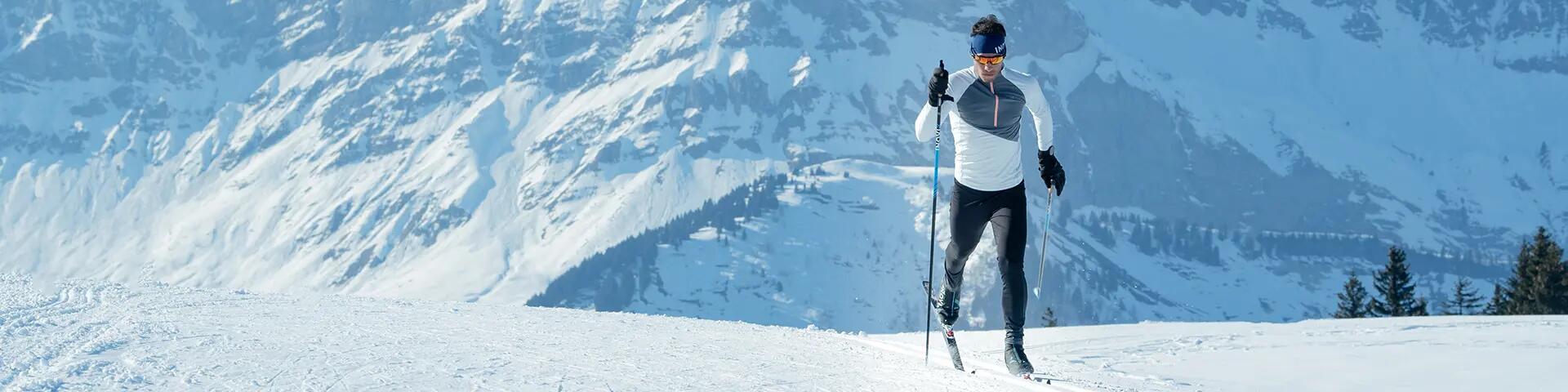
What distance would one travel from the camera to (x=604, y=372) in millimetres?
10859

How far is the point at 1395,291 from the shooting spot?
6019 centimetres

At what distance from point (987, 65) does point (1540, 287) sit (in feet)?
137

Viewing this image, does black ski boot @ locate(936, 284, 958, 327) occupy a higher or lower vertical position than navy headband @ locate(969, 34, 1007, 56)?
lower

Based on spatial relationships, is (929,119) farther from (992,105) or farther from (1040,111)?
(1040,111)

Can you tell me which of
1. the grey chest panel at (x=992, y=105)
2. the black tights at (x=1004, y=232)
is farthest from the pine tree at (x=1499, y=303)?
the grey chest panel at (x=992, y=105)

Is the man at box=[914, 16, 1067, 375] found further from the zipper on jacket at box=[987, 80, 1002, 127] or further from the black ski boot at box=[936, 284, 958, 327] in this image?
the black ski boot at box=[936, 284, 958, 327]

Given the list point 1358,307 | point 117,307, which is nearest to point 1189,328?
point 117,307

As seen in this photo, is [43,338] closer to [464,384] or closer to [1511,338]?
[464,384]

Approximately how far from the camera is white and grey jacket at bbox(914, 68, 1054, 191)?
495 inches

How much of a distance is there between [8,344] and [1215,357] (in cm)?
1053

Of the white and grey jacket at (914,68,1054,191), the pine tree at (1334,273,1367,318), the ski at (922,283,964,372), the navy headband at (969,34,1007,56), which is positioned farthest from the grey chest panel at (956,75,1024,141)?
the pine tree at (1334,273,1367,318)

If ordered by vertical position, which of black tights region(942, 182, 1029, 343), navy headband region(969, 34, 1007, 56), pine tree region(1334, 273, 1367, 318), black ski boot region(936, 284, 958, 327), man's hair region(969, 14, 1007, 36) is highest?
man's hair region(969, 14, 1007, 36)

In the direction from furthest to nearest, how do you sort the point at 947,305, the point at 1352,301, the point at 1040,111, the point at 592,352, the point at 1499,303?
the point at 1352,301 → the point at 1499,303 → the point at 947,305 → the point at 1040,111 → the point at 592,352

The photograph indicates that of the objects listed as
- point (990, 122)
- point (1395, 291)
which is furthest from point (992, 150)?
point (1395, 291)
